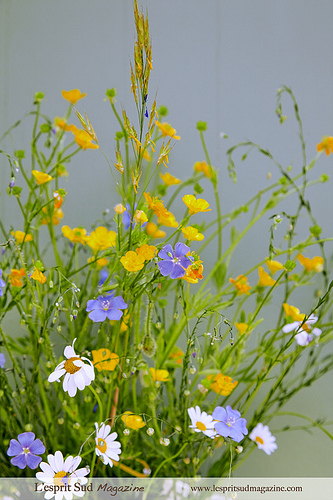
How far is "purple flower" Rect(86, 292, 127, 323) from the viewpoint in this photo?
66cm

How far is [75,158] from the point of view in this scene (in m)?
1.12

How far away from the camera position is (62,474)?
0.65 meters

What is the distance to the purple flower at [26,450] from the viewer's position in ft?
2.32

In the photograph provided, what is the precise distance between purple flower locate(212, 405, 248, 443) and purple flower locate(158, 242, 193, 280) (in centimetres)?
23

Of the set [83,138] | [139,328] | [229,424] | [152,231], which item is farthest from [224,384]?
[83,138]

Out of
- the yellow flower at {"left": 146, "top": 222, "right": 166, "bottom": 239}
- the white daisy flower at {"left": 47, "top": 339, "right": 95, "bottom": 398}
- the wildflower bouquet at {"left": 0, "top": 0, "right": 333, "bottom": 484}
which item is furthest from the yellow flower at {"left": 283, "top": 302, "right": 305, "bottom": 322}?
the white daisy flower at {"left": 47, "top": 339, "right": 95, "bottom": 398}

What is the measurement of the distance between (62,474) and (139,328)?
282mm

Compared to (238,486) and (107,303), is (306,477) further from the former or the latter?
(107,303)

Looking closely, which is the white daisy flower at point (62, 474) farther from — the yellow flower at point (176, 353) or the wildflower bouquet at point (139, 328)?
the yellow flower at point (176, 353)

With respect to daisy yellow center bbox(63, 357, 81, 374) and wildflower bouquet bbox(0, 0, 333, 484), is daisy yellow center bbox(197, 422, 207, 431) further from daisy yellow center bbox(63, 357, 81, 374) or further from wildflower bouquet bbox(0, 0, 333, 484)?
daisy yellow center bbox(63, 357, 81, 374)

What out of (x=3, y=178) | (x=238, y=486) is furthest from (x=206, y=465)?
(x=3, y=178)

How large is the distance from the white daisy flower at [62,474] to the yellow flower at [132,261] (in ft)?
0.92

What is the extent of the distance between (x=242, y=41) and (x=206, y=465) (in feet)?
3.16

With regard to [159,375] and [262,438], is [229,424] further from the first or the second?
[262,438]
